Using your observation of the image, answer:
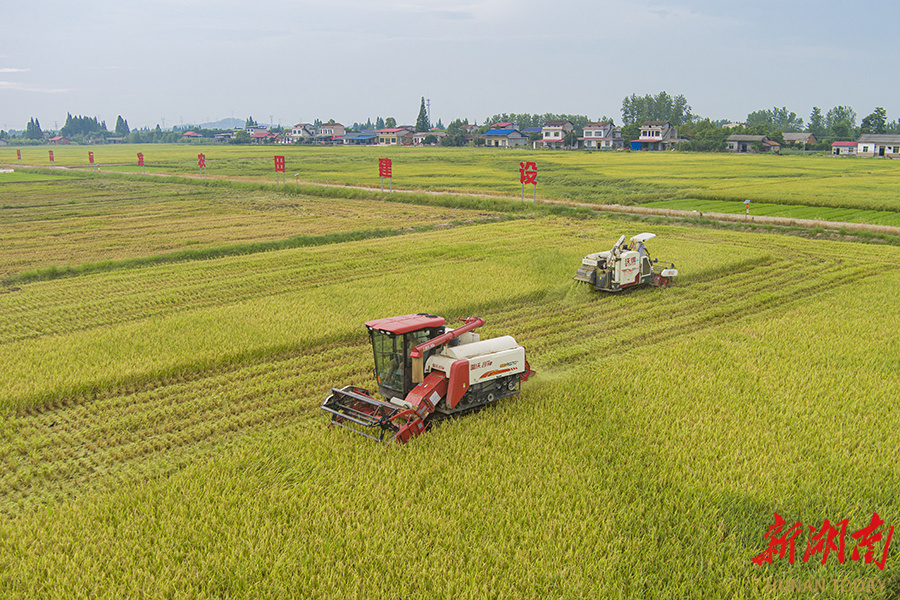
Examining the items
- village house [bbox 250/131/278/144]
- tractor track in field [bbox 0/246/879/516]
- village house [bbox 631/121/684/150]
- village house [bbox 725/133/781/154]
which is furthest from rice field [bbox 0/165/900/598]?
village house [bbox 250/131/278/144]

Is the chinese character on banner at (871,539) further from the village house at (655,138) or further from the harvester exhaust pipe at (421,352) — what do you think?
the village house at (655,138)

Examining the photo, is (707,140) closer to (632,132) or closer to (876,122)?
(632,132)

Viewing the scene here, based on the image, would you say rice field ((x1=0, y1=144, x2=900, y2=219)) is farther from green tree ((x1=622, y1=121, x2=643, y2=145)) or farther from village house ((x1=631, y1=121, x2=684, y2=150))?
green tree ((x1=622, y1=121, x2=643, y2=145))

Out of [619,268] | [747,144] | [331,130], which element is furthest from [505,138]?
[619,268]

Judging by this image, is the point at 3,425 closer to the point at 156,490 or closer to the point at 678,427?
the point at 156,490

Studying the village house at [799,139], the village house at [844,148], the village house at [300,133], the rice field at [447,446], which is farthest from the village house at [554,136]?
the rice field at [447,446]
